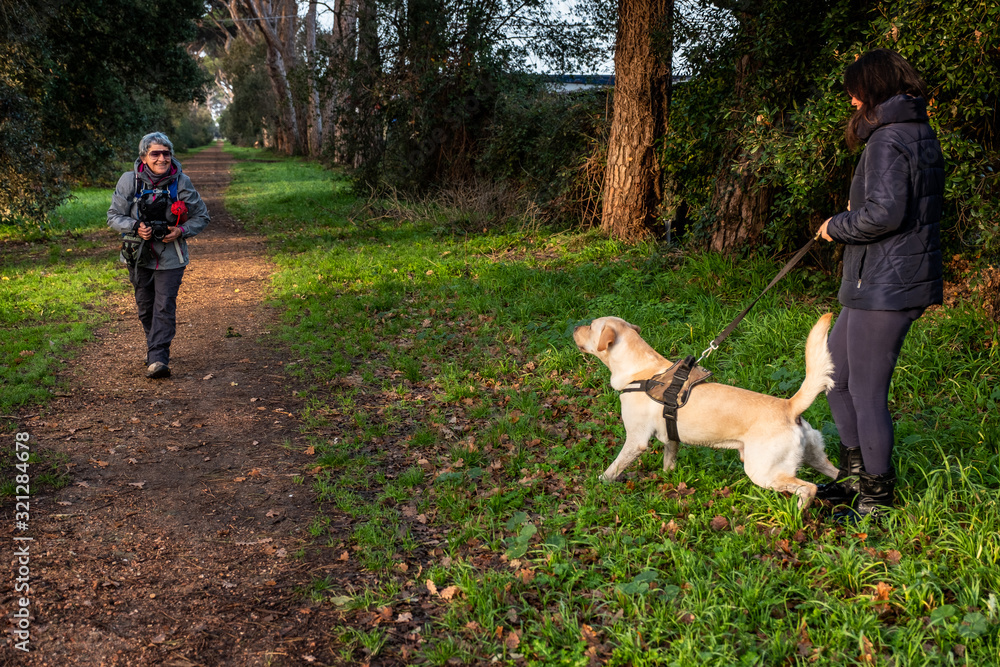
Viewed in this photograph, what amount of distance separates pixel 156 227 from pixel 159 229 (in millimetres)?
30

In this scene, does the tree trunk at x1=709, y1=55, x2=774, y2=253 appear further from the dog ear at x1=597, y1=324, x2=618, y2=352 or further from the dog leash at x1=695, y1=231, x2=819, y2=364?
the dog ear at x1=597, y1=324, x2=618, y2=352

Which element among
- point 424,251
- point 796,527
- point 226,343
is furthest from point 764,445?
point 424,251

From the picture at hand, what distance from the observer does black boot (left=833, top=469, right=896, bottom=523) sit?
352 centimetres

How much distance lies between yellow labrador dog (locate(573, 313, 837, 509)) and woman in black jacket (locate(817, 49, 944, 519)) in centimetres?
21

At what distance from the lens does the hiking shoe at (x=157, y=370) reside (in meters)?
6.39

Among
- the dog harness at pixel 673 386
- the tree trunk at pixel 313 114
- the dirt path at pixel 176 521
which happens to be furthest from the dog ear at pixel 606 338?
the tree trunk at pixel 313 114

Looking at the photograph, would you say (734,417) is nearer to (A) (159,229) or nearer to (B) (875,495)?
(B) (875,495)

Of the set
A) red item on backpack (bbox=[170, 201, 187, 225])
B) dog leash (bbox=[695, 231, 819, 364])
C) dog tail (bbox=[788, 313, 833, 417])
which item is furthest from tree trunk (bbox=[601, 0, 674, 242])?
dog tail (bbox=[788, 313, 833, 417])

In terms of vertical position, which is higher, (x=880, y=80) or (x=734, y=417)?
(x=880, y=80)

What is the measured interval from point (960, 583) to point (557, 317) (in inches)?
201

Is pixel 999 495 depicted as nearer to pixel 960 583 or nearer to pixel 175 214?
pixel 960 583

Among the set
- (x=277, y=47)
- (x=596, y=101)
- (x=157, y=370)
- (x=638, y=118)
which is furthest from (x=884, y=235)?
(x=277, y=47)

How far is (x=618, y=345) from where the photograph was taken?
4277mm

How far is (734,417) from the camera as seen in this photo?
371cm
